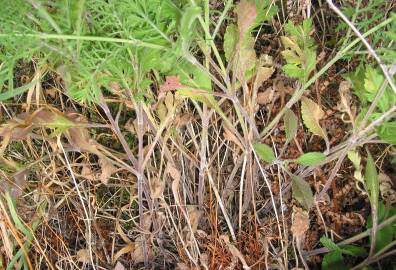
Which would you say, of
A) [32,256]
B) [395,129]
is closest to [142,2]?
[395,129]

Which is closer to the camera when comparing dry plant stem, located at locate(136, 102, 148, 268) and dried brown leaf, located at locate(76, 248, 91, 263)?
dry plant stem, located at locate(136, 102, 148, 268)

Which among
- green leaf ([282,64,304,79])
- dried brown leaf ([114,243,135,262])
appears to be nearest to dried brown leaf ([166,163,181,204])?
dried brown leaf ([114,243,135,262])

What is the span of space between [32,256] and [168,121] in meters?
0.42

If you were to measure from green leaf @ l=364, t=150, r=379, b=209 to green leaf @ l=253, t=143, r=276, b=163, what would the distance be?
0.54 ft

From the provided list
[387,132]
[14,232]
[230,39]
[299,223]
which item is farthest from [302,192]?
[14,232]

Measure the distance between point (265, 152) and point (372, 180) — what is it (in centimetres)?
19

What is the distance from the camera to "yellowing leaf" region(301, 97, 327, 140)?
0.81 metres

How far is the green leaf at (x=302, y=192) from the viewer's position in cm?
80

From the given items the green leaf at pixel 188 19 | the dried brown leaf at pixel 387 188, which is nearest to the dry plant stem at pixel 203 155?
the green leaf at pixel 188 19

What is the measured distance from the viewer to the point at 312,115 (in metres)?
0.81

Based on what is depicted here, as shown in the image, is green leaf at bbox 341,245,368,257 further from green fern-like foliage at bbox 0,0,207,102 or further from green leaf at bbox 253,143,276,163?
green fern-like foliage at bbox 0,0,207,102

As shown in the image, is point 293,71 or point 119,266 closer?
point 293,71

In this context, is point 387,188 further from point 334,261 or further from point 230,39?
point 230,39

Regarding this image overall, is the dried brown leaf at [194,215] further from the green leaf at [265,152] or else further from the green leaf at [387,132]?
the green leaf at [387,132]
